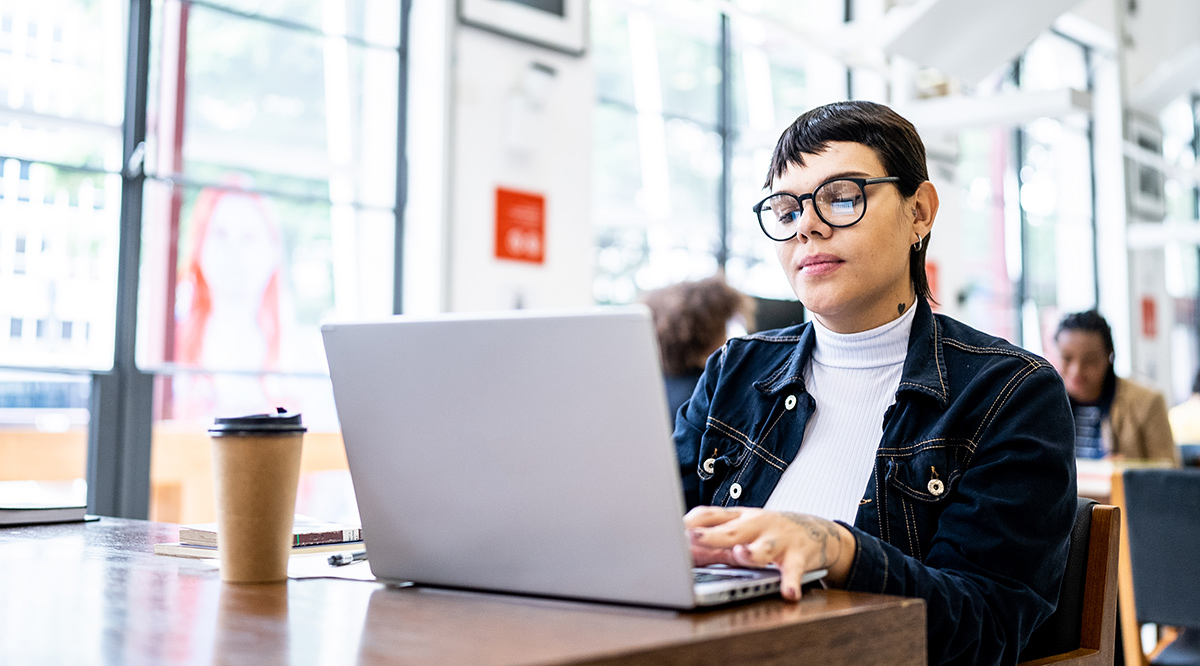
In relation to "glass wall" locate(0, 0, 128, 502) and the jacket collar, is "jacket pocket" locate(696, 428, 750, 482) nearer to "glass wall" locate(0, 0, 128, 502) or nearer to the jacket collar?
the jacket collar

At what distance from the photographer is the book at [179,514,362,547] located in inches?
47.9

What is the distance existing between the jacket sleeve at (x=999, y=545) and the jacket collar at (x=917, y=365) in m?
0.09

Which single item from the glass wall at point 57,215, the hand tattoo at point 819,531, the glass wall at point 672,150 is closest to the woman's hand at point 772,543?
the hand tattoo at point 819,531

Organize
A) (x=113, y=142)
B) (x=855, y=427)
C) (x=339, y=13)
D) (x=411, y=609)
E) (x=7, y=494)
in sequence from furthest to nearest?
(x=339, y=13) → (x=113, y=142) → (x=7, y=494) → (x=855, y=427) → (x=411, y=609)

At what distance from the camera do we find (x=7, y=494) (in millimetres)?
1705

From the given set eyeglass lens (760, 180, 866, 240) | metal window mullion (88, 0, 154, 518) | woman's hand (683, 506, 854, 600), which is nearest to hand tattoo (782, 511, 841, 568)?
woman's hand (683, 506, 854, 600)

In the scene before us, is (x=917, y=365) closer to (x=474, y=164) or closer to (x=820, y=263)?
(x=820, y=263)

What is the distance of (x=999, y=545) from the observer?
1.09 m

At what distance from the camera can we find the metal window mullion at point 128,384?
358 centimetres

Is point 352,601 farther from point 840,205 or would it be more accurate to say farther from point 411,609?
point 840,205

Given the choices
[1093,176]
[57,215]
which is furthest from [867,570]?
[1093,176]

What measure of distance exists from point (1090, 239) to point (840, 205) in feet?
27.8

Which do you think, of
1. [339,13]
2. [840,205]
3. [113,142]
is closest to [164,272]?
[113,142]

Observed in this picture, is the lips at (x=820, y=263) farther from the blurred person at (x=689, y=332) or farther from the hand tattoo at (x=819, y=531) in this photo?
the blurred person at (x=689, y=332)
